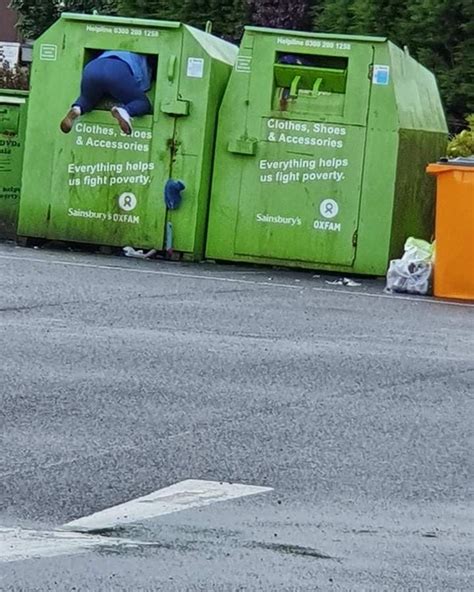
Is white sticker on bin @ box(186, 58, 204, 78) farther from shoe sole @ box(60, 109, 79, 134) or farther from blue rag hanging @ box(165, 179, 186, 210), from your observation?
shoe sole @ box(60, 109, 79, 134)

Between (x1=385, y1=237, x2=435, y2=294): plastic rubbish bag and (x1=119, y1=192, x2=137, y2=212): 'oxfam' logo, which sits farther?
(x1=119, y1=192, x2=137, y2=212): 'oxfam' logo

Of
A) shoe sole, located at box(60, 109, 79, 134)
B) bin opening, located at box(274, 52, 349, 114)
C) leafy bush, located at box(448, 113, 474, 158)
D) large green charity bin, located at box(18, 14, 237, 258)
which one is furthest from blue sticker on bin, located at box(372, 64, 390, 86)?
leafy bush, located at box(448, 113, 474, 158)

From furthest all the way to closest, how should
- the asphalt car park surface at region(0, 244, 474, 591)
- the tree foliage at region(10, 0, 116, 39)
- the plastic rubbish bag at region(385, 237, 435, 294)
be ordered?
the tree foliage at region(10, 0, 116, 39)
the plastic rubbish bag at region(385, 237, 435, 294)
the asphalt car park surface at region(0, 244, 474, 591)

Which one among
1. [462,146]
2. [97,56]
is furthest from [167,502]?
[462,146]

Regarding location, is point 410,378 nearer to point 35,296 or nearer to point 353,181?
point 35,296

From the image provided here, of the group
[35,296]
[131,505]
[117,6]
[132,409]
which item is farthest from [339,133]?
[117,6]

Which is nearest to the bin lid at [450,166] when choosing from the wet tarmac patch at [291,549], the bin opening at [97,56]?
the bin opening at [97,56]

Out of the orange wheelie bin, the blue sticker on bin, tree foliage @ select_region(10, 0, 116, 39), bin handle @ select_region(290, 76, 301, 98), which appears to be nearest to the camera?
the orange wheelie bin

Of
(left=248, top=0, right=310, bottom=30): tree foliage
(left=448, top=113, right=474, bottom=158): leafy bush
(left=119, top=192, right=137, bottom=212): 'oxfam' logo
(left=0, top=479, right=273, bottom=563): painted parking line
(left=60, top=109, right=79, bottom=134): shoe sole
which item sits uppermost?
(left=248, top=0, right=310, bottom=30): tree foliage

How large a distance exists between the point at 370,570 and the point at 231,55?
10377 millimetres

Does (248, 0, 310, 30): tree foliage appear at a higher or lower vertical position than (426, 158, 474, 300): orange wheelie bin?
higher

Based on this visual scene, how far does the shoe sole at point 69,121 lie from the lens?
1397 centimetres

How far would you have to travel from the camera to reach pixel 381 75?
1352 centimetres

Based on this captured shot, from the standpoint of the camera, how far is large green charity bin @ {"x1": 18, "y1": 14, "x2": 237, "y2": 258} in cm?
1382
